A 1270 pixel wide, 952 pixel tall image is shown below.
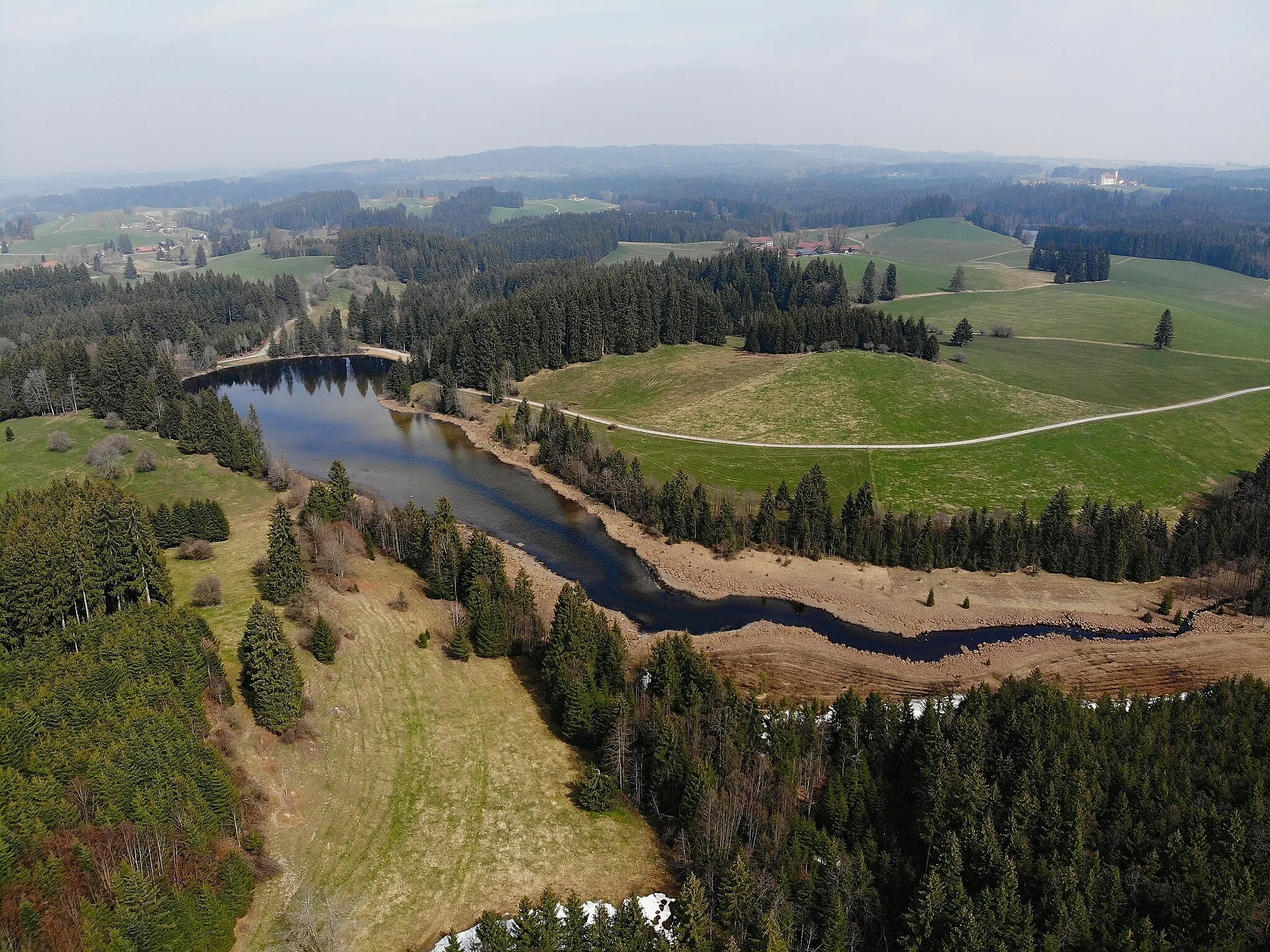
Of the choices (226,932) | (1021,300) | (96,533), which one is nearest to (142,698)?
(226,932)

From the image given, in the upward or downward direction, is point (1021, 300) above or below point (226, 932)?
above

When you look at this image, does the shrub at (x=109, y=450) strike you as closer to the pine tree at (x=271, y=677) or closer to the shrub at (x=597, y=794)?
the pine tree at (x=271, y=677)

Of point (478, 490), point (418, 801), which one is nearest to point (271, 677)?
point (418, 801)

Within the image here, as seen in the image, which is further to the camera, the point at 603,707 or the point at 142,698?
the point at 603,707

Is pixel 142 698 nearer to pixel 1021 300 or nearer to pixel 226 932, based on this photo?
pixel 226 932

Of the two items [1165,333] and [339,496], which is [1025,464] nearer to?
[1165,333]

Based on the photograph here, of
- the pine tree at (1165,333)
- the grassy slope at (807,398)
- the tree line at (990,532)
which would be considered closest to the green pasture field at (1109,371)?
the pine tree at (1165,333)

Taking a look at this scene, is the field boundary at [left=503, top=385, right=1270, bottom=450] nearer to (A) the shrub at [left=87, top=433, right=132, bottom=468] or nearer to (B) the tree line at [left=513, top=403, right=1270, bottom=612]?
(B) the tree line at [left=513, top=403, right=1270, bottom=612]
